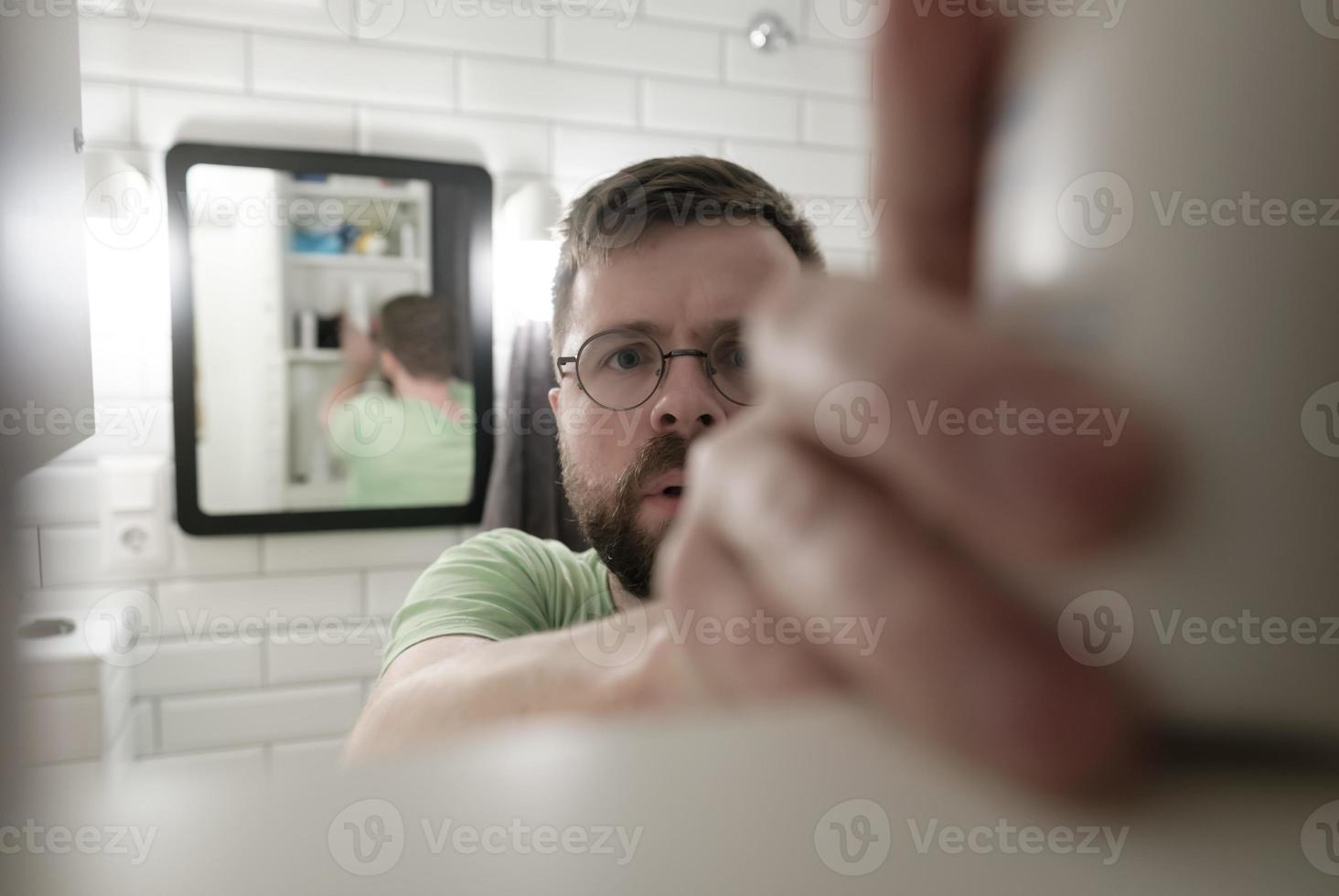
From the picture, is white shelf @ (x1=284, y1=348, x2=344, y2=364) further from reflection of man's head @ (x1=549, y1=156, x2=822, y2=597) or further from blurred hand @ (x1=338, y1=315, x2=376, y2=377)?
reflection of man's head @ (x1=549, y1=156, x2=822, y2=597)

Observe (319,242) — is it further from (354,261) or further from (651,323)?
(651,323)

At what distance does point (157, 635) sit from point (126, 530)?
0.30 ft

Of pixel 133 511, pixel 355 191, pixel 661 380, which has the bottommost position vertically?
pixel 133 511

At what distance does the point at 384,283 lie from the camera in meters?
0.83

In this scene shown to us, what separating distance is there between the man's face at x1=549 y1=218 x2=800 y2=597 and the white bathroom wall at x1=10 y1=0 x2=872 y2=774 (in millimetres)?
40

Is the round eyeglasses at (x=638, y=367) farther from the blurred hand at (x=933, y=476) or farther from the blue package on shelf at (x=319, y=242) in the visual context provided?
the blue package on shelf at (x=319, y=242)

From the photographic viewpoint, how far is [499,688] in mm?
152

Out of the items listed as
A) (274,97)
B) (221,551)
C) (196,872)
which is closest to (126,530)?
(221,551)

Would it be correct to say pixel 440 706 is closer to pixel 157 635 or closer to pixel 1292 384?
pixel 1292 384

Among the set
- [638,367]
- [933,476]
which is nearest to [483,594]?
[638,367]

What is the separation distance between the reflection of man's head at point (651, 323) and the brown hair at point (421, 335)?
0.16 metres

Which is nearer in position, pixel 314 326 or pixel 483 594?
pixel 483 594

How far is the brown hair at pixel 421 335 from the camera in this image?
1.31ft

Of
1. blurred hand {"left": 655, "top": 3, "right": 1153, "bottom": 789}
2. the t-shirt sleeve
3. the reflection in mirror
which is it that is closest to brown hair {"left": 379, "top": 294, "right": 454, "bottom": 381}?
the reflection in mirror
